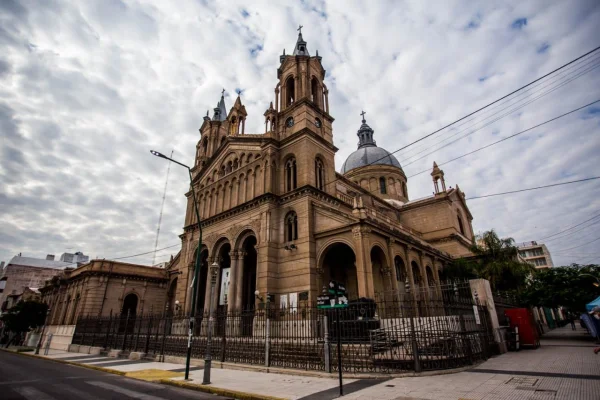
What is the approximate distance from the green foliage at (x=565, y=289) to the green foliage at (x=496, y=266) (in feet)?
6.96

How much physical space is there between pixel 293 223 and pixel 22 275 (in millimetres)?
75427

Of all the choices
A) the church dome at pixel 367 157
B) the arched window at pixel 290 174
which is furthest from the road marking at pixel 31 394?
the church dome at pixel 367 157

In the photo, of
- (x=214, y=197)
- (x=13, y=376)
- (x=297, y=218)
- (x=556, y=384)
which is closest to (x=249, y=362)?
(x=13, y=376)

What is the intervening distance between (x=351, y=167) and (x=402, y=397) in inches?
1678

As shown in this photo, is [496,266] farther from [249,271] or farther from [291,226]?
[249,271]

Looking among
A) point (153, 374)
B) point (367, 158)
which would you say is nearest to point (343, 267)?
point (153, 374)

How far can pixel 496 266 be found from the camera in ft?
82.4

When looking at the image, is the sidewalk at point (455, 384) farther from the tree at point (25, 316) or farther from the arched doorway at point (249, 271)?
the tree at point (25, 316)

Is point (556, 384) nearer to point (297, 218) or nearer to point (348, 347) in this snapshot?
point (348, 347)

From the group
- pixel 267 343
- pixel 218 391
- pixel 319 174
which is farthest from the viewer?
pixel 319 174

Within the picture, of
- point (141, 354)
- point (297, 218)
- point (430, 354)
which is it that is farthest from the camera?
point (297, 218)

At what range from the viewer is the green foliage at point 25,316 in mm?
33344

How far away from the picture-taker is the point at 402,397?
716 cm

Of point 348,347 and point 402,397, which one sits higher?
point 348,347
